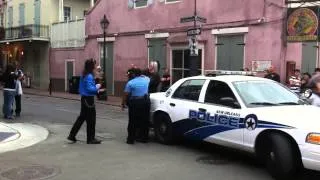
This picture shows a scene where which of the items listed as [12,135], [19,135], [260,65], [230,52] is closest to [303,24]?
[260,65]

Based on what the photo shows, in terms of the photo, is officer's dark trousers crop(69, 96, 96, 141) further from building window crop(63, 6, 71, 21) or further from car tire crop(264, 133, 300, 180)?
building window crop(63, 6, 71, 21)

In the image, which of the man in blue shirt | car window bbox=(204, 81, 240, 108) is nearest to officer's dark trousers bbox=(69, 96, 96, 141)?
the man in blue shirt

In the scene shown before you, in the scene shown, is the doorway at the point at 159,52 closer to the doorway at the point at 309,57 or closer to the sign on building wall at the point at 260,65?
the sign on building wall at the point at 260,65

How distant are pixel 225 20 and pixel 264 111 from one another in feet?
46.0

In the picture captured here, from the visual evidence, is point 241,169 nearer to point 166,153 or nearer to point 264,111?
point 264,111

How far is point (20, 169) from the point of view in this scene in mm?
8469

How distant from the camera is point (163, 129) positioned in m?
10.9

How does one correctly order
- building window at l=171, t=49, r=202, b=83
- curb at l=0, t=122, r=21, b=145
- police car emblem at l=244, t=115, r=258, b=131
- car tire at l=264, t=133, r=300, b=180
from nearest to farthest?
car tire at l=264, t=133, r=300, b=180 < police car emblem at l=244, t=115, r=258, b=131 < curb at l=0, t=122, r=21, b=145 < building window at l=171, t=49, r=202, b=83

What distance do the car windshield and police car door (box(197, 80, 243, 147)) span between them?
0.19 meters

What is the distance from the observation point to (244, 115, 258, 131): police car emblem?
27.4ft

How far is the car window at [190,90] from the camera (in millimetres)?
10163

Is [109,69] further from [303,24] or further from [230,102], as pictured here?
[230,102]

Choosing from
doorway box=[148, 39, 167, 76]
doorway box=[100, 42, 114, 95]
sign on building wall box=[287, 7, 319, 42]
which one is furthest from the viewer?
doorway box=[100, 42, 114, 95]

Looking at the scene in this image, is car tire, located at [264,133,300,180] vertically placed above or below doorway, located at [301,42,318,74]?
below
